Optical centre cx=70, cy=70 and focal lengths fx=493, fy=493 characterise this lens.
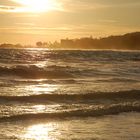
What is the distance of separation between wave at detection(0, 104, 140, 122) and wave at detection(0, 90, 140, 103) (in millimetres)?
2025

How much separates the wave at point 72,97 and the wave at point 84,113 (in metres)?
2.03

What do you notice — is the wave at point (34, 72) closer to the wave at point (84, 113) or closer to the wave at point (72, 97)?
the wave at point (72, 97)

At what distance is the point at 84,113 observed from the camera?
16.2m

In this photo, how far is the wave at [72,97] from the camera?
18547 millimetres

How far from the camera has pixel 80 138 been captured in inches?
508

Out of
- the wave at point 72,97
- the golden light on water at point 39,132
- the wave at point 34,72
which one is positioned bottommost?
the golden light on water at point 39,132

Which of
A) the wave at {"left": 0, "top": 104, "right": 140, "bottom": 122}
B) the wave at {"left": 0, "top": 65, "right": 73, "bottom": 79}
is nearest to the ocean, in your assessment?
the wave at {"left": 0, "top": 104, "right": 140, "bottom": 122}

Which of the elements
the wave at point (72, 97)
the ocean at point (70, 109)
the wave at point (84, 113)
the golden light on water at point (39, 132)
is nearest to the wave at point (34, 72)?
the ocean at point (70, 109)

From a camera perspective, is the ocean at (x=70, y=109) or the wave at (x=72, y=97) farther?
the wave at (x=72, y=97)

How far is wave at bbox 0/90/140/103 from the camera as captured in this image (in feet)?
60.8

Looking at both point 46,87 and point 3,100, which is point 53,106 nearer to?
point 3,100

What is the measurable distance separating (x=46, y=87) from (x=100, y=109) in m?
6.03

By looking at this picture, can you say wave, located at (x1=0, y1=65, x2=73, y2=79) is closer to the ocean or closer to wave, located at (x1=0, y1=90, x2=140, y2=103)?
the ocean

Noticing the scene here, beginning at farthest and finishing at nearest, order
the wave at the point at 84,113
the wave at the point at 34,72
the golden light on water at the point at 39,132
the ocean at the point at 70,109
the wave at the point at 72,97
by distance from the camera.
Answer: the wave at the point at 34,72, the wave at the point at 72,97, the wave at the point at 84,113, the ocean at the point at 70,109, the golden light on water at the point at 39,132
